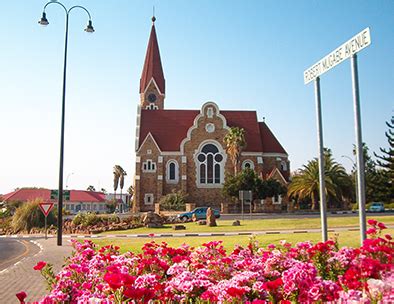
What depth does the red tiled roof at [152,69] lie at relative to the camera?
73.2 metres

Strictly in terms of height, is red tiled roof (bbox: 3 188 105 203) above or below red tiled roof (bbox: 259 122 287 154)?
below

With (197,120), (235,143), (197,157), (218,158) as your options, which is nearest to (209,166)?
(218,158)

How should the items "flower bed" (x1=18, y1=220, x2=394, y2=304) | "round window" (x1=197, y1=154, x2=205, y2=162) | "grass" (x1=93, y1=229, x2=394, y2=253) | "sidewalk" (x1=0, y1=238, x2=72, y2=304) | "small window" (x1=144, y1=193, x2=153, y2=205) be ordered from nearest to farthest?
"flower bed" (x1=18, y1=220, x2=394, y2=304), "sidewalk" (x1=0, y1=238, x2=72, y2=304), "grass" (x1=93, y1=229, x2=394, y2=253), "small window" (x1=144, y1=193, x2=153, y2=205), "round window" (x1=197, y1=154, x2=205, y2=162)

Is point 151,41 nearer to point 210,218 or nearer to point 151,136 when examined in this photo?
point 151,136

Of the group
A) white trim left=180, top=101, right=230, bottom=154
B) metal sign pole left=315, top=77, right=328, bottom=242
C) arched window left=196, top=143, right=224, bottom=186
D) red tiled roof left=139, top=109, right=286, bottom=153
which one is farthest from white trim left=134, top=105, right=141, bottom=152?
metal sign pole left=315, top=77, right=328, bottom=242

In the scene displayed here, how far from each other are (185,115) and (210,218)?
40.4 meters

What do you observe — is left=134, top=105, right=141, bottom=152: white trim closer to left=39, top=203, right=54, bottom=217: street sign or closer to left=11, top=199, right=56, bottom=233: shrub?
left=11, top=199, right=56, bottom=233: shrub

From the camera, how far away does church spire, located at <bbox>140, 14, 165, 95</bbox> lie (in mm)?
73125

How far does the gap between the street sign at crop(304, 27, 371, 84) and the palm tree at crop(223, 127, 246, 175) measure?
159 ft

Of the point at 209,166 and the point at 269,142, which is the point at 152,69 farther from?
the point at 269,142

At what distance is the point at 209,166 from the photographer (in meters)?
61.7

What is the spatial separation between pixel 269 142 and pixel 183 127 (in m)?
13.7

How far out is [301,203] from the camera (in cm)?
5844

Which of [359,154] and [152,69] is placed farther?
[152,69]
